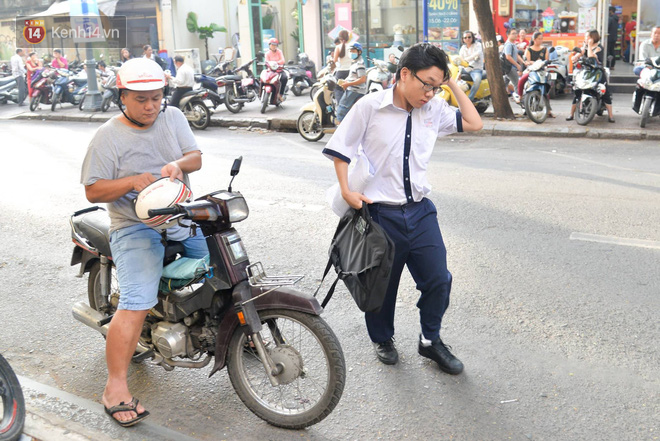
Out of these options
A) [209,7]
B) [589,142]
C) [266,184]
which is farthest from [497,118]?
[209,7]

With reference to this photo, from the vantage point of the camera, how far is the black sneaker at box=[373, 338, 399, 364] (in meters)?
4.04

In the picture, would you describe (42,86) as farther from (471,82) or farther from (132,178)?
(132,178)

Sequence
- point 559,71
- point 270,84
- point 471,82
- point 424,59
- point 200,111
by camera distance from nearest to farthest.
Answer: point 424,59 → point 471,82 → point 559,71 → point 200,111 → point 270,84

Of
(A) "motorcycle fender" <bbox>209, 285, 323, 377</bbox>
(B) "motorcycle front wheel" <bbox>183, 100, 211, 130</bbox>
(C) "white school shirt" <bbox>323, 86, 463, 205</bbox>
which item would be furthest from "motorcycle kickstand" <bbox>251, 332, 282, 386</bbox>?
(B) "motorcycle front wheel" <bbox>183, 100, 211, 130</bbox>

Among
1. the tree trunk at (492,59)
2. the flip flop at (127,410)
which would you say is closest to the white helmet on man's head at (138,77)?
the flip flop at (127,410)

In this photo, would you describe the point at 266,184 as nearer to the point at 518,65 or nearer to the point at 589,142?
the point at 589,142

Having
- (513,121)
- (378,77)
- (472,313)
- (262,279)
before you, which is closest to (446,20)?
(513,121)

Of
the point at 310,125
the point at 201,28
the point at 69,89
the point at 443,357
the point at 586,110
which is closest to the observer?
the point at 443,357

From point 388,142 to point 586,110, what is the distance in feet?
32.1

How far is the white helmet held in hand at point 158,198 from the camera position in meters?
3.14

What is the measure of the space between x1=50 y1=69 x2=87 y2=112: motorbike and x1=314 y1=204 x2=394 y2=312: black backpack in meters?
18.5

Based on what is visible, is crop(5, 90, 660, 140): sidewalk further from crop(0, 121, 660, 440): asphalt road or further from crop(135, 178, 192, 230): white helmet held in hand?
crop(135, 178, 192, 230): white helmet held in hand

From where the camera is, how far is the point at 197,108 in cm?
1510

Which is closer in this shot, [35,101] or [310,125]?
[310,125]
